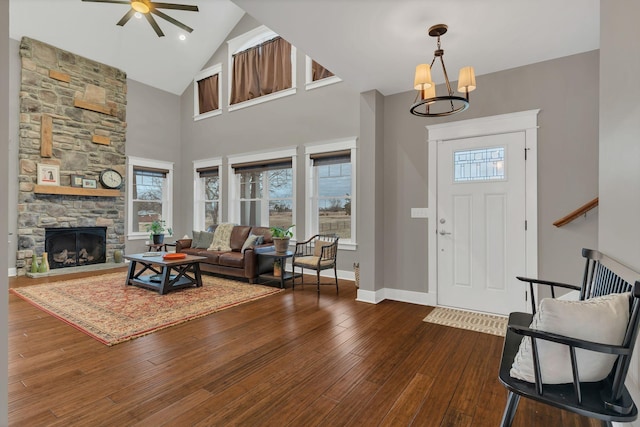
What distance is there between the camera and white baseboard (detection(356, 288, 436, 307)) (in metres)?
3.83

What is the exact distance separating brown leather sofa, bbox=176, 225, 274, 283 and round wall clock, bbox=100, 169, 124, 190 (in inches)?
80.1

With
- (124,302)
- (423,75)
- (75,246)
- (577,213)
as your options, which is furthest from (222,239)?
(577,213)

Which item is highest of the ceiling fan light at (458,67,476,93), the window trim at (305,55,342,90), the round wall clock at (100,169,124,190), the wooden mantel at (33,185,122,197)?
the window trim at (305,55,342,90)

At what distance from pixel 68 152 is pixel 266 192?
12.4 feet

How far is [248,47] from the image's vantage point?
22.4ft

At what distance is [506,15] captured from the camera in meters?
2.46

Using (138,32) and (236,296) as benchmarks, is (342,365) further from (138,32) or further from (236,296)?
(138,32)

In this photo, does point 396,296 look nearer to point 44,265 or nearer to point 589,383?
point 589,383

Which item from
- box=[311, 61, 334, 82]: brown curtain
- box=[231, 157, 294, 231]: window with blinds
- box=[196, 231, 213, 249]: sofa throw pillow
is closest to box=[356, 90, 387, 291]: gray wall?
box=[311, 61, 334, 82]: brown curtain

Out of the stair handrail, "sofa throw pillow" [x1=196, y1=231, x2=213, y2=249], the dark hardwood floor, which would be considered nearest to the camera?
the dark hardwood floor

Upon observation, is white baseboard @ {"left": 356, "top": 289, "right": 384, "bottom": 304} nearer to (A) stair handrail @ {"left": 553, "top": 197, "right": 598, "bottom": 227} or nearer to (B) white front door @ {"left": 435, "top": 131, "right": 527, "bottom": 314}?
(B) white front door @ {"left": 435, "top": 131, "right": 527, "bottom": 314}

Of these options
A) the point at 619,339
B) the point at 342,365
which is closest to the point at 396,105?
the point at 342,365

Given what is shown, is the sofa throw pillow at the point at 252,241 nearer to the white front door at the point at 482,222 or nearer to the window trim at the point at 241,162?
the window trim at the point at 241,162

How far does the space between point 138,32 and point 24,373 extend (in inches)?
262
